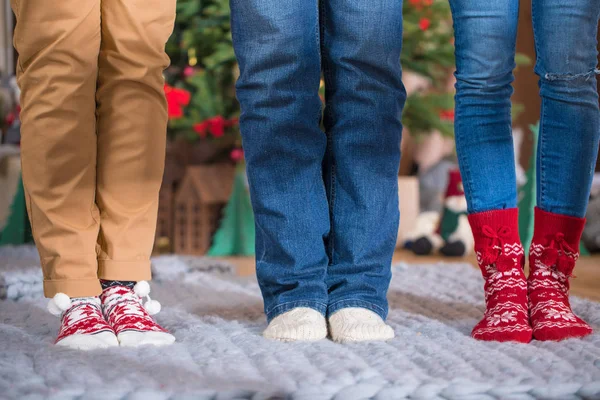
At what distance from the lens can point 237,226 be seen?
2.56 meters

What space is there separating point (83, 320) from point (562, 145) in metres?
0.75

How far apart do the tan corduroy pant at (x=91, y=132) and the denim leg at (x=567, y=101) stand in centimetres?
57

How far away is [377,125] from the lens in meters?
1.09

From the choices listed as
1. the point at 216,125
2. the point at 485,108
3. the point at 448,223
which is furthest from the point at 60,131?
the point at 448,223

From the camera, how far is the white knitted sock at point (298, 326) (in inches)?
39.8

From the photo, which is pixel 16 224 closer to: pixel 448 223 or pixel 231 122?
pixel 231 122

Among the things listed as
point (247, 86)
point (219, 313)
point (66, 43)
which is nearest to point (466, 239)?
point (219, 313)

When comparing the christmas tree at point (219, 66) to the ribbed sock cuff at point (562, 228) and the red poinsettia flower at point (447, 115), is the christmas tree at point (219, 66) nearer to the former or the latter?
the red poinsettia flower at point (447, 115)

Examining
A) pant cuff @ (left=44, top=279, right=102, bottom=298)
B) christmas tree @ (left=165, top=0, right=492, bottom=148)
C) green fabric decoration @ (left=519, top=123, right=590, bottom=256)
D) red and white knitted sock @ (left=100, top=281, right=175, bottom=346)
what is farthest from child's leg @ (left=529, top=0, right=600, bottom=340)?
christmas tree @ (left=165, top=0, right=492, bottom=148)

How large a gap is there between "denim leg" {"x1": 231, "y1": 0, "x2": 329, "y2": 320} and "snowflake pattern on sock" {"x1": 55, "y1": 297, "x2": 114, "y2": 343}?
0.83ft

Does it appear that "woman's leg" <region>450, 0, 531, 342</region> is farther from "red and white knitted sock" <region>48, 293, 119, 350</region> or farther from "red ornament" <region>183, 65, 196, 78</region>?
"red ornament" <region>183, 65, 196, 78</region>

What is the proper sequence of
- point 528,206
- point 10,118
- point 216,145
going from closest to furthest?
1. point 528,206
2. point 216,145
3. point 10,118

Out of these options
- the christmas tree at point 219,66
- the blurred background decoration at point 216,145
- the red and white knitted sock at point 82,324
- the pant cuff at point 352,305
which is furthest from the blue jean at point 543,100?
the christmas tree at point 219,66

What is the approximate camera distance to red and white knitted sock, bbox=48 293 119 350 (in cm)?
96
